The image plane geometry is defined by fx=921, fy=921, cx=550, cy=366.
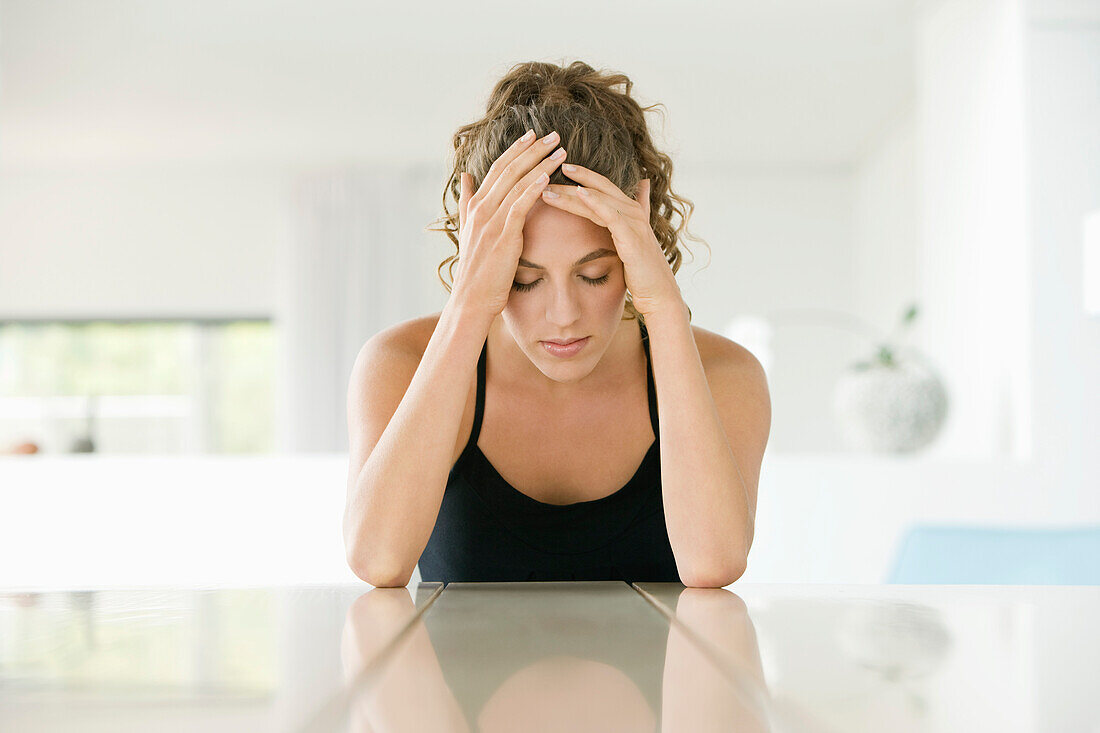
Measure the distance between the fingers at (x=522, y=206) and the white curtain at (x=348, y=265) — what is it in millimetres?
6478

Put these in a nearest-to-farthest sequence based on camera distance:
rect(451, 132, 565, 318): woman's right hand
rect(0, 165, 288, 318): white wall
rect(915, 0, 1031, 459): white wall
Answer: rect(451, 132, 565, 318): woman's right hand
rect(915, 0, 1031, 459): white wall
rect(0, 165, 288, 318): white wall

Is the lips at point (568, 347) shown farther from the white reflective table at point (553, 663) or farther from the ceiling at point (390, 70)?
the ceiling at point (390, 70)

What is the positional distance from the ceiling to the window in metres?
1.49

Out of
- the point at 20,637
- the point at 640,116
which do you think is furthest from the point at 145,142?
the point at 20,637

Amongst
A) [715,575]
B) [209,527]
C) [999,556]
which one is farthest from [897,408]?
[209,527]

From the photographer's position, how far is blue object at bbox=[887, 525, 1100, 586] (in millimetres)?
1977

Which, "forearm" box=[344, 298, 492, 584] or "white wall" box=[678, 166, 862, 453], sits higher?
"white wall" box=[678, 166, 862, 453]

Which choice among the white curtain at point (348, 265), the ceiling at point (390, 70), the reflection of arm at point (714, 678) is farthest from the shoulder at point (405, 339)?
the white curtain at point (348, 265)

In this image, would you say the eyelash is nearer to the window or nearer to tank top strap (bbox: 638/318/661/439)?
tank top strap (bbox: 638/318/661/439)

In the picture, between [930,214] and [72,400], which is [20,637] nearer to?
[930,214]

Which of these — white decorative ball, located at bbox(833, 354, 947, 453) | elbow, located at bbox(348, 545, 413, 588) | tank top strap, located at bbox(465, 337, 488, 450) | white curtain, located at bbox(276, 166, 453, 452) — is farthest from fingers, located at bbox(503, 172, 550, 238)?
white curtain, located at bbox(276, 166, 453, 452)

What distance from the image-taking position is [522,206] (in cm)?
117

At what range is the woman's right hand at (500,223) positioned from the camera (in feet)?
3.90

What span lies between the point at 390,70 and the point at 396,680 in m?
5.81
